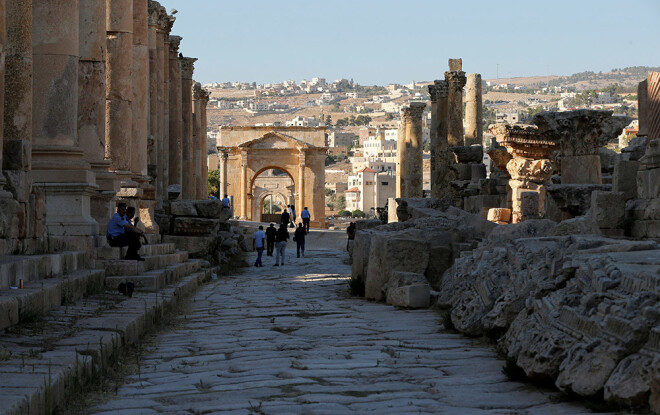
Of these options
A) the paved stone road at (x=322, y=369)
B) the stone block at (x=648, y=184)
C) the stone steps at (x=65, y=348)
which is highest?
the stone block at (x=648, y=184)

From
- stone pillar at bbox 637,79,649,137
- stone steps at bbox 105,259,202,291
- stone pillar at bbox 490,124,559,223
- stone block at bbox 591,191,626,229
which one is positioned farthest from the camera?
stone pillar at bbox 490,124,559,223

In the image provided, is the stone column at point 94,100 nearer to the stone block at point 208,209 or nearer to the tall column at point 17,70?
the tall column at point 17,70

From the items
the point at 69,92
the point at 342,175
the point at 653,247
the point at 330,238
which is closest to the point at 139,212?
the point at 69,92

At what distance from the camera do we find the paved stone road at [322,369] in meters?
5.56

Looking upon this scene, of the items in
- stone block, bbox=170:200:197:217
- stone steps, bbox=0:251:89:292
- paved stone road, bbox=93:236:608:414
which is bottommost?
paved stone road, bbox=93:236:608:414

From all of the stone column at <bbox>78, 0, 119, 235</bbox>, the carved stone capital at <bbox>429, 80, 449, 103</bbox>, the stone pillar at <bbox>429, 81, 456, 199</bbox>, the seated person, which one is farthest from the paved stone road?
the carved stone capital at <bbox>429, 80, 449, 103</bbox>

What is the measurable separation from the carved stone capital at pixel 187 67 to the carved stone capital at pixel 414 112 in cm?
993

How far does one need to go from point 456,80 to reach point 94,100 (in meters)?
17.8

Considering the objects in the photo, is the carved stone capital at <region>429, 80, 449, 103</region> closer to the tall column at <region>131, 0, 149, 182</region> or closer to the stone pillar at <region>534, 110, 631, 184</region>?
the tall column at <region>131, 0, 149, 182</region>

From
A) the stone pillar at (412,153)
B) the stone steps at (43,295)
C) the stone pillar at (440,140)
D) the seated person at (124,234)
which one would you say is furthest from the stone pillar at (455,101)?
the stone steps at (43,295)

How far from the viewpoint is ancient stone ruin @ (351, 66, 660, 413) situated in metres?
5.03

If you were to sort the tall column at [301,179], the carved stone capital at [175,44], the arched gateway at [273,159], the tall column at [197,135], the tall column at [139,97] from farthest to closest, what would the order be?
the arched gateway at [273,159], the tall column at [301,179], the tall column at [197,135], the carved stone capital at [175,44], the tall column at [139,97]

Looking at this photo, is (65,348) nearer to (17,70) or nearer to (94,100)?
(17,70)

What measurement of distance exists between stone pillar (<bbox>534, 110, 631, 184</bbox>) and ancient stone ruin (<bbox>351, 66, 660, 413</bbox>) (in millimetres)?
16
